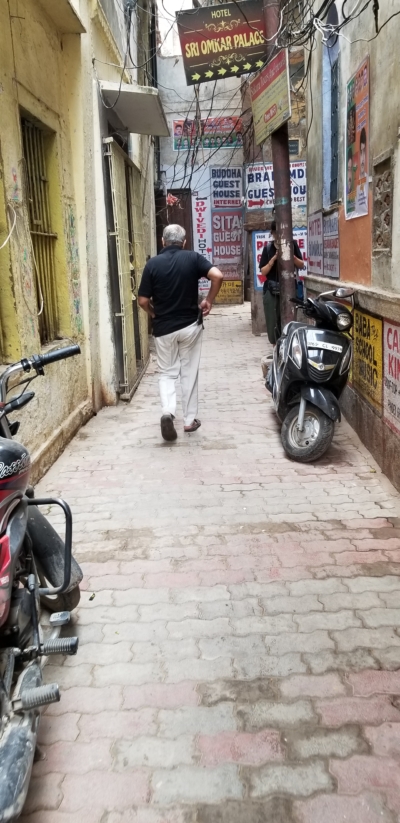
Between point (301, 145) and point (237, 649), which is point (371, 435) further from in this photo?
point (301, 145)

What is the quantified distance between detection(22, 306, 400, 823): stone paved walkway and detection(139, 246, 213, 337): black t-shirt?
1.40 meters

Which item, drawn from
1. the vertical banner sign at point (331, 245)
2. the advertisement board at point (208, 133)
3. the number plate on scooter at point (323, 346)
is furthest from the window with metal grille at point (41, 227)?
the advertisement board at point (208, 133)

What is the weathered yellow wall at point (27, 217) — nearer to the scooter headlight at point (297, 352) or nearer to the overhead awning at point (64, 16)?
the overhead awning at point (64, 16)

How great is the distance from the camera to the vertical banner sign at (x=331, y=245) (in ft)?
20.9

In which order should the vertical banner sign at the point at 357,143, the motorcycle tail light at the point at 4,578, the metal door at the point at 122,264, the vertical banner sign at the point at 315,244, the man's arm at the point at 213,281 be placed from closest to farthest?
the motorcycle tail light at the point at 4,578 < the vertical banner sign at the point at 357,143 < the man's arm at the point at 213,281 < the metal door at the point at 122,264 < the vertical banner sign at the point at 315,244

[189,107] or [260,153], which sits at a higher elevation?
[189,107]

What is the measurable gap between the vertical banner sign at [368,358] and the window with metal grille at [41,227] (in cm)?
262

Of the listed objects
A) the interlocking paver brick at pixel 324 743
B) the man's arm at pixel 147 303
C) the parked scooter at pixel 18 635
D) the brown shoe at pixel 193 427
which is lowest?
the interlocking paver brick at pixel 324 743

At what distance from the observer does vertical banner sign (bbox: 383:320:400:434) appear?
4.20 m

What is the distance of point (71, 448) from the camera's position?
552 cm

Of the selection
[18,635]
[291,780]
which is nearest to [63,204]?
[18,635]

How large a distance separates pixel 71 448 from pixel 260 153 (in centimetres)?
841

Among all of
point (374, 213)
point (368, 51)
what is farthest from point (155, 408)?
point (368, 51)

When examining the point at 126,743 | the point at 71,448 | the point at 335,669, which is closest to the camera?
the point at 126,743
